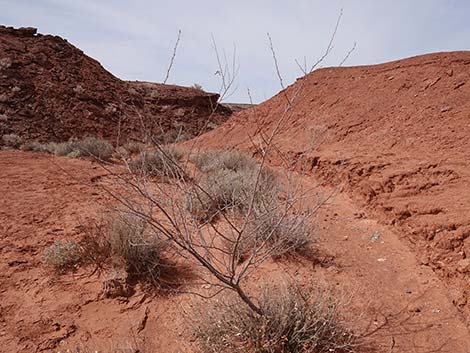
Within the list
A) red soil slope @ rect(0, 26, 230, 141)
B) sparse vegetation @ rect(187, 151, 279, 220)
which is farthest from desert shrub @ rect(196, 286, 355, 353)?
red soil slope @ rect(0, 26, 230, 141)

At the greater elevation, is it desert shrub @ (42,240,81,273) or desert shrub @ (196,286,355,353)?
desert shrub @ (196,286,355,353)

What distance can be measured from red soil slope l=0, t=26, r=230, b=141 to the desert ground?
713 cm

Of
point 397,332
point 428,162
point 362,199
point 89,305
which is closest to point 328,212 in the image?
point 362,199

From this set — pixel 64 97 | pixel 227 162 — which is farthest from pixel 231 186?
pixel 64 97

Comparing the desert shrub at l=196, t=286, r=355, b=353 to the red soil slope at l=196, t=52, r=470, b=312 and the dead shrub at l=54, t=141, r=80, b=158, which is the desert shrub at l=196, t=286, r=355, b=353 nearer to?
the red soil slope at l=196, t=52, r=470, b=312

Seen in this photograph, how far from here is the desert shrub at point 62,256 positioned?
3379mm

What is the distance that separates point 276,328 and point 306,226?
1680 millimetres

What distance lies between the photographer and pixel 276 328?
7.53ft

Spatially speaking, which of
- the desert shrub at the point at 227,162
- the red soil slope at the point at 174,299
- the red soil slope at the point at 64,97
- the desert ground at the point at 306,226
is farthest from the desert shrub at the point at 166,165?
the red soil slope at the point at 64,97

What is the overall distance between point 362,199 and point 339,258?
165 cm

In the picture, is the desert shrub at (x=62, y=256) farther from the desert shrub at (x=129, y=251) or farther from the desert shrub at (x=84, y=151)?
the desert shrub at (x=84, y=151)

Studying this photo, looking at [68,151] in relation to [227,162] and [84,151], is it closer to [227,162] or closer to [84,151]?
[84,151]

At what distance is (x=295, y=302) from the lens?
2.44 metres

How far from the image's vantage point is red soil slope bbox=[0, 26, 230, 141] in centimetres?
1486
